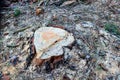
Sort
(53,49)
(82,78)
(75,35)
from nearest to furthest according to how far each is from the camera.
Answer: (82,78) < (53,49) < (75,35)

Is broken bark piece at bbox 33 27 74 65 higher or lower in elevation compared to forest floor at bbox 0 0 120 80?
higher

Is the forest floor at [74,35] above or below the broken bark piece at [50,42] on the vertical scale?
below

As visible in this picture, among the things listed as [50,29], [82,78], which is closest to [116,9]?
[50,29]

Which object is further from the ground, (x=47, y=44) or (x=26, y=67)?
(x=47, y=44)

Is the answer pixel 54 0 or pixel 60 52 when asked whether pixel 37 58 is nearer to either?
pixel 60 52

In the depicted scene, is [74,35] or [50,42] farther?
[74,35]
